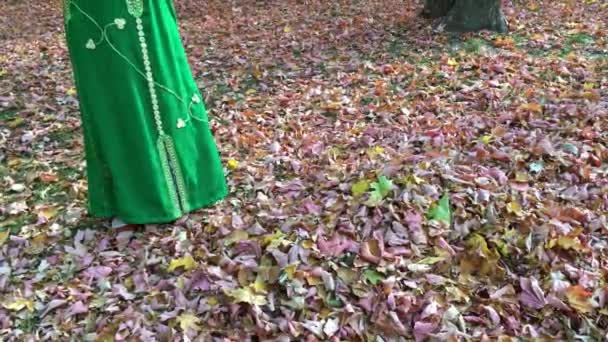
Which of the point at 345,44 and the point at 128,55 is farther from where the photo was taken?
the point at 345,44

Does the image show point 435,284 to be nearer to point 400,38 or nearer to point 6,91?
point 400,38

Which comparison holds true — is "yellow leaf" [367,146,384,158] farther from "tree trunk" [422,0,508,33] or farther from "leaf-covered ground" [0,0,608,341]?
"tree trunk" [422,0,508,33]

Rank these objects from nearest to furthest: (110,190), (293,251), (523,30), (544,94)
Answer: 1. (293,251)
2. (110,190)
3. (544,94)
4. (523,30)

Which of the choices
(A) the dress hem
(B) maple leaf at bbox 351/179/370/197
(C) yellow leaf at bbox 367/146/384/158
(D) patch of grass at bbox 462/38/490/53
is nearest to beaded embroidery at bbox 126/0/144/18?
(A) the dress hem

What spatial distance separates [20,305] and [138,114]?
1.04 m

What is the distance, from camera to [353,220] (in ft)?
10.2

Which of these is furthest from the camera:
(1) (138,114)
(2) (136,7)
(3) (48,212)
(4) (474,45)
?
(4) (474,45)

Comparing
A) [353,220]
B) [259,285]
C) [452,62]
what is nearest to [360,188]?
[353,220]

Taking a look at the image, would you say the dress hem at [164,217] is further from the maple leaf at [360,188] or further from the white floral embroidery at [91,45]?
the white floral embroidery at [91,45]

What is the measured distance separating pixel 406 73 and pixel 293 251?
2.90 m

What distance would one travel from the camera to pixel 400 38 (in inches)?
249

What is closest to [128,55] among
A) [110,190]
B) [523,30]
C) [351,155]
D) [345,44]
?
[110,190]

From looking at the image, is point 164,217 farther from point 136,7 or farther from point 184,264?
point 136,7

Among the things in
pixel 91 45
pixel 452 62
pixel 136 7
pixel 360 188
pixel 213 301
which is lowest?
pixel 213 301
